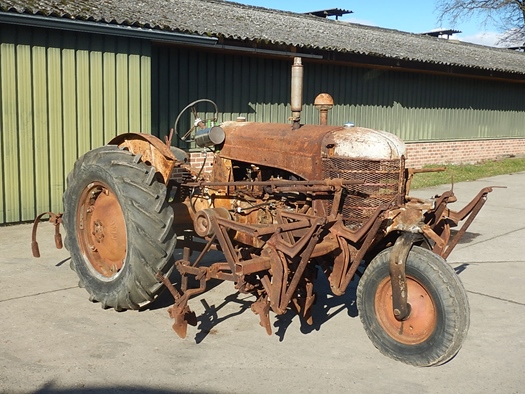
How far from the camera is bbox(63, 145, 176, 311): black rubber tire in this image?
14.9ft

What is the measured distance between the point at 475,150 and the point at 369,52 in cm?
670

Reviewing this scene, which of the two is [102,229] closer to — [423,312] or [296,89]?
[296,89]

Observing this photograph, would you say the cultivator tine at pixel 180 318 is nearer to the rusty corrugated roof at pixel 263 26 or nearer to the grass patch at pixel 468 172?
the rusty corrugated roof at pixel 263 26

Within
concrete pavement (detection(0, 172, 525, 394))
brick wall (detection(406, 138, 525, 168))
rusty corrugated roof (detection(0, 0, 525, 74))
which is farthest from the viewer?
brick wall (detection(406, 138, 525, 168))

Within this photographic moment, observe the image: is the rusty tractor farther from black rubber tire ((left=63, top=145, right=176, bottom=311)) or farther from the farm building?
the farm building

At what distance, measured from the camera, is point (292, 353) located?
4320 millimetres

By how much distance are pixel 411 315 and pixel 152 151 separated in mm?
2434

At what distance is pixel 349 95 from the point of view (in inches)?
572

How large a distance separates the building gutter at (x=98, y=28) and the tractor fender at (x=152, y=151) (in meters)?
3.02

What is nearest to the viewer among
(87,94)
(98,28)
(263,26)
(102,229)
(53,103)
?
(102,229)

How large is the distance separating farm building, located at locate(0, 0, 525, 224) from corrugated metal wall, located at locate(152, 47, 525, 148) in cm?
3

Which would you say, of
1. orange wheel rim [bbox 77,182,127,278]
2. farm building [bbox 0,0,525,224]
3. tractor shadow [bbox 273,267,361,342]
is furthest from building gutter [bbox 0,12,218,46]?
tractor shadow [bbox 273,267,361,342]

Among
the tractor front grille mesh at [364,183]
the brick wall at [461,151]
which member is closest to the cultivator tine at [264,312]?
the tractor front grille mesh at [364,183]

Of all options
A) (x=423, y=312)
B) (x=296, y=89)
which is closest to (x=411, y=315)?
(x=423, y=312)
